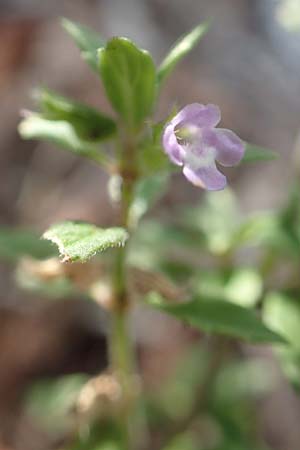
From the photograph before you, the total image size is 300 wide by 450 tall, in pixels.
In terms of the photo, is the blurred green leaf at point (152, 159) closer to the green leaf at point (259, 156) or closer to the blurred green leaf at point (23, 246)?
the green leaf at point (259, 156)

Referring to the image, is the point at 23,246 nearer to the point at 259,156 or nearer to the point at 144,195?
the point at 144,195

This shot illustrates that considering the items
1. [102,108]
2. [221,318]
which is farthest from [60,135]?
[102,108]

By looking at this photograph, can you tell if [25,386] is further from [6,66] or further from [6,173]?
[6,66]

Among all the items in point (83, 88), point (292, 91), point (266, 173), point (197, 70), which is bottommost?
point (266, 173)

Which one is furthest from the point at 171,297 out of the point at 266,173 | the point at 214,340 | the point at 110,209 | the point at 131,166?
the point at 266,173

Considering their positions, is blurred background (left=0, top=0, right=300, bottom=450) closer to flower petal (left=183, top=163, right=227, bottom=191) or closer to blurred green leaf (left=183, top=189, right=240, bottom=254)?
blurred green leaf (left=183, top=189, right=240, bottom=254)

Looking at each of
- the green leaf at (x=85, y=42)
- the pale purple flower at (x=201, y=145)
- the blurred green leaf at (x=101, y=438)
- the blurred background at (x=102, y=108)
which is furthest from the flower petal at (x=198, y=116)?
the blurred background at (x=102, y=108)

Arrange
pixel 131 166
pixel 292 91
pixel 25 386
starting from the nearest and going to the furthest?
pixel 131 166
pixel 25 386
pixel 292 91
